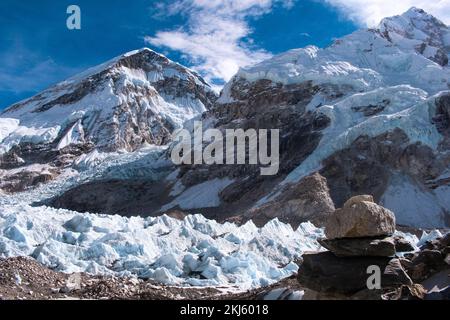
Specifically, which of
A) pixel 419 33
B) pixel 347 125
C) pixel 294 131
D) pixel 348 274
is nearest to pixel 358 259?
pixel 348 274

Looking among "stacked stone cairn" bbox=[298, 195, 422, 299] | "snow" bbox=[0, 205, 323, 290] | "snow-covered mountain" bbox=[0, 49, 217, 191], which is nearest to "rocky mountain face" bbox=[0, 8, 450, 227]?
"snow-covered mountain" bbox=[0, 49, 217, 191]

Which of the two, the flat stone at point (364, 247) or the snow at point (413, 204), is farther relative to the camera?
the snow at point (413, 204)

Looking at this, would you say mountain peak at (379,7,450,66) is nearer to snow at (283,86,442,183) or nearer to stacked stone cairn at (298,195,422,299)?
snow at (283,86,442,183)

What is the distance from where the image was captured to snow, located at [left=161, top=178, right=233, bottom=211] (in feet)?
224

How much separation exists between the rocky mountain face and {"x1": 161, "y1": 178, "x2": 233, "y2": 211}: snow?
0.67 ft

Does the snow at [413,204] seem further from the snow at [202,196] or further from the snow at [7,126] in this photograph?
the snow at [7,126]

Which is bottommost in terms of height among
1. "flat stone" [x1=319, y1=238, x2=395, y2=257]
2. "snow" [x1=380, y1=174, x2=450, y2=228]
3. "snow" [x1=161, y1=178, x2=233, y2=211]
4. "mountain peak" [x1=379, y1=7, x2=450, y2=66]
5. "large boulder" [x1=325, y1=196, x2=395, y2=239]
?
"flat stone" [x1=319, y1=238, x2=395, y2=257]

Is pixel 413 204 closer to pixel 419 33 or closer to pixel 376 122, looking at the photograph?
pixel 376 122

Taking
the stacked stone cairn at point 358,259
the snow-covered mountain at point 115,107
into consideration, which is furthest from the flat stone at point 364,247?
the snow-covered mountain at point 115,107

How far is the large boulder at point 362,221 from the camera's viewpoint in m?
12.6

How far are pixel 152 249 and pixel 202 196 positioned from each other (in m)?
43.3

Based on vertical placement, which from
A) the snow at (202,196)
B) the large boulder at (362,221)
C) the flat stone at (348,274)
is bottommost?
the flat stone at (348,274)

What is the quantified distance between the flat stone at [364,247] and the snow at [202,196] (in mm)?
53945
